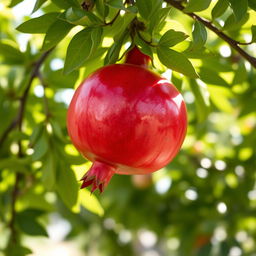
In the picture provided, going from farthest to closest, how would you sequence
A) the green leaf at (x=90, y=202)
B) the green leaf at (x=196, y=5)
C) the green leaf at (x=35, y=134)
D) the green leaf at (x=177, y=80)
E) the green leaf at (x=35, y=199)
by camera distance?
the green leaf at (x=35, y=199)
the green leaf at (x=90, y=202)
the green leaf at (x=35, y=134)
the green leaf at (x=177, y=80)
the green leaf at (x=196, y=5)

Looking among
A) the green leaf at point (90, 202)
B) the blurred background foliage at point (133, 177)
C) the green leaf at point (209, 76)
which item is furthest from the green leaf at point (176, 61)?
the green leaf at point (90, 202)

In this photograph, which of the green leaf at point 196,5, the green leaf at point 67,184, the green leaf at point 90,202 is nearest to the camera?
the green leaf at point 196,5

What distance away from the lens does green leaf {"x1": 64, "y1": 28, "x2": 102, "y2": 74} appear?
1002 mm

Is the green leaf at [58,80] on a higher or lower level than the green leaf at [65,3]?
lower

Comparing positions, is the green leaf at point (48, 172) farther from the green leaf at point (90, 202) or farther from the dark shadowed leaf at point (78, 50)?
the dark shadowed leaf at point (78, 50)

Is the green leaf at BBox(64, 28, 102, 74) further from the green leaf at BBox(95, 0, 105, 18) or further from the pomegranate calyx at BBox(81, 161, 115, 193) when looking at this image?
the pomegranate calyx at BBox(81, 161, 115, 193)

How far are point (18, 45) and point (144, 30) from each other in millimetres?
843

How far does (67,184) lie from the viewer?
4.95 ft

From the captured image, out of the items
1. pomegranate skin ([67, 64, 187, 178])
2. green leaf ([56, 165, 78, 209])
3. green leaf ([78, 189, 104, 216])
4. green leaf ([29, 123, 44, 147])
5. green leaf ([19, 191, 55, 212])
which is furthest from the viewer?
green leaf ([19, 191, 55, 212])

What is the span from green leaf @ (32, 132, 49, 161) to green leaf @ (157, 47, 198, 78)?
496 millimetres

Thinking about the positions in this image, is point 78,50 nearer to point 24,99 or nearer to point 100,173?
point 100,173

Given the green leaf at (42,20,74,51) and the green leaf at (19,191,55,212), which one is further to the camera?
the green leaf at (19,191,55,212)

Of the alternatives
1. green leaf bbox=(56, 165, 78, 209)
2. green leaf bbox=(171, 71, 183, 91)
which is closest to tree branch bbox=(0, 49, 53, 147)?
green leaf bbox=(56, 165, 78, 209)

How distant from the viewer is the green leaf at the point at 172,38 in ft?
3.21
